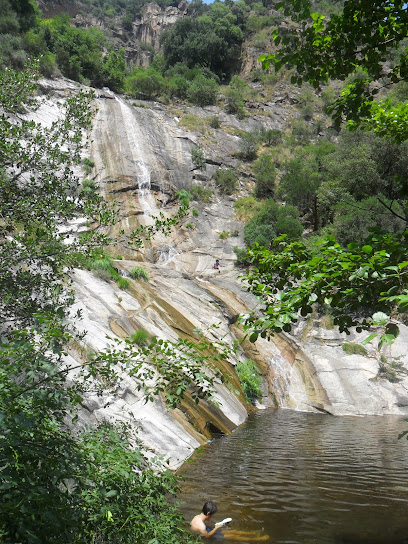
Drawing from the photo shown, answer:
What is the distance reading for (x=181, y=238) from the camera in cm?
3366

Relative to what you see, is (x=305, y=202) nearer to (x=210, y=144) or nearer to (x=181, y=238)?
(x=181, y=238)

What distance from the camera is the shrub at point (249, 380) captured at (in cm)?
1781

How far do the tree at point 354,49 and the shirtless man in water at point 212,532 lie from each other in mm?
6468

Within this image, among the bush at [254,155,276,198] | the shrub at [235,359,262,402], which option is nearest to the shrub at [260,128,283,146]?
the bush at [254,155,276,198]

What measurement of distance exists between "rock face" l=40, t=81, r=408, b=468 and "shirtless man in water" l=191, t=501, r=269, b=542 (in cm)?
244

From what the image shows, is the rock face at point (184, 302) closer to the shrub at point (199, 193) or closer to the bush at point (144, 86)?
the shrub at point (199, 193)

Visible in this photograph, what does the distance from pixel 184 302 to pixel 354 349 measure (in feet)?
33.0

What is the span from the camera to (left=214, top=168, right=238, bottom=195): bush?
137ft

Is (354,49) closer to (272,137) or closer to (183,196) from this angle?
(183,196)

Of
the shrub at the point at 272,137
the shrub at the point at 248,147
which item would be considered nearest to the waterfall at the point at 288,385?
the shrub at the point at 248,147

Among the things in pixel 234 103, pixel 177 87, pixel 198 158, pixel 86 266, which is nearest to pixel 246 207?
pixel 198 158

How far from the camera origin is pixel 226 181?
4181cm

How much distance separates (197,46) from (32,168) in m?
70.9

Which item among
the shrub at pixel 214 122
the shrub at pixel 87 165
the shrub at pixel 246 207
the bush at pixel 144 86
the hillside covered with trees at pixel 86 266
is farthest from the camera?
the bush at pixel 144 86
